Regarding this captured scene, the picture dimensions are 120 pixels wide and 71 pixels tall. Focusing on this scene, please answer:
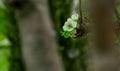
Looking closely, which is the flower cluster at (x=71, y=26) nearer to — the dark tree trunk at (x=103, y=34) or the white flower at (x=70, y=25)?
the white flower at (x=70, y=25)

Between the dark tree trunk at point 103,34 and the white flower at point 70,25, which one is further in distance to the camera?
the white flower at point 70,25

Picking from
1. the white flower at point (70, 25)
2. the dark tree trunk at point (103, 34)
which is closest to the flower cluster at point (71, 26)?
the white flower at point (70, 25)

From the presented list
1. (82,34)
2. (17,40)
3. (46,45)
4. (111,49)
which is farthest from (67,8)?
A: (111,49)

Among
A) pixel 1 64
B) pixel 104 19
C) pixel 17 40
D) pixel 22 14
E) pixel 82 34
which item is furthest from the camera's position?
pixel 1 64

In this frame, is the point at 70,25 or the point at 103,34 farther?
the point at 70,25

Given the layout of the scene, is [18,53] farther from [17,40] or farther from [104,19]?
[104,19]

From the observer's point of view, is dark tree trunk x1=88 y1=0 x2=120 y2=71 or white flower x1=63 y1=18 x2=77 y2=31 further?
white flower x1=63 y1=18 x2=77 y2=31

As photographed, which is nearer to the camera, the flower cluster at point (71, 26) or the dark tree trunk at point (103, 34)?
the dark tree trunk at point (103, 34)

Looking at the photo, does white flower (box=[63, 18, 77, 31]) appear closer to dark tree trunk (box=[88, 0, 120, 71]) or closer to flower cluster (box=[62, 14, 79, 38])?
flower cluster (box=[62, 14, 79, 38])

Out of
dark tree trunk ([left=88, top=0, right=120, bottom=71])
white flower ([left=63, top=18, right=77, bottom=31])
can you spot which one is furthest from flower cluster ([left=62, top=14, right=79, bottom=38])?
dark tree trunk ([left=88, top=0, right=120, bottom=71])

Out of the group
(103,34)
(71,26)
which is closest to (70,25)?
(71,26)

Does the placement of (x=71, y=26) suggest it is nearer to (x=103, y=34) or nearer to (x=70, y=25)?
(x=70, y=25)
